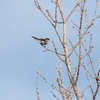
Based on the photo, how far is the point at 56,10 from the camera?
5.68m

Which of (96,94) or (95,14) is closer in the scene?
(96,94)

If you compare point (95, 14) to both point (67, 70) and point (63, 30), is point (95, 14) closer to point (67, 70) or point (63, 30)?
point (63, 30)

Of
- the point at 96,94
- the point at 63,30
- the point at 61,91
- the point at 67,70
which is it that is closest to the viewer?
the point at 96,94

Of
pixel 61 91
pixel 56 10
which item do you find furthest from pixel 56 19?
pixel 61 91

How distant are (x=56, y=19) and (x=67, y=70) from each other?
140 centimetres

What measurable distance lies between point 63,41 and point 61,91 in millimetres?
1323

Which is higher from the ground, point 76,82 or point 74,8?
point 74,8

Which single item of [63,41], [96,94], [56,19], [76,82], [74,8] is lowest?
[96,94]

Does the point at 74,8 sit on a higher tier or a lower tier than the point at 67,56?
higher

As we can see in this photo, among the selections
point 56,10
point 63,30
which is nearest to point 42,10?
point 56,10

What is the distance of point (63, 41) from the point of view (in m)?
5.27

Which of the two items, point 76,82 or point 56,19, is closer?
point 76,82

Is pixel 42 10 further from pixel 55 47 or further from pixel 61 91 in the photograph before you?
pixel 61 91

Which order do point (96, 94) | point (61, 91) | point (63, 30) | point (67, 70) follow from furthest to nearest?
1. point (61, 91)
2. point (63, 30)
3. point (67, 70)
4. point (96, 94)
